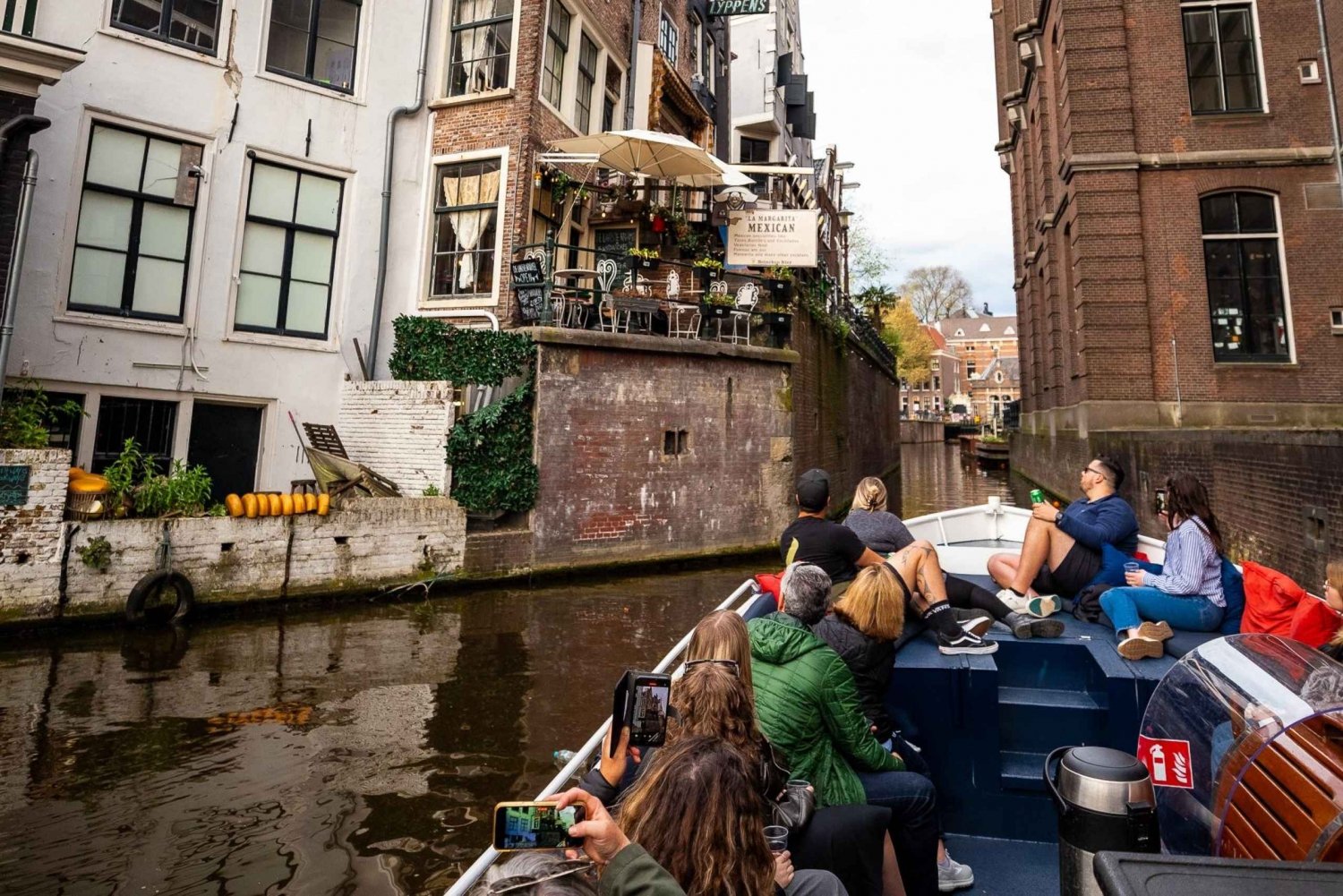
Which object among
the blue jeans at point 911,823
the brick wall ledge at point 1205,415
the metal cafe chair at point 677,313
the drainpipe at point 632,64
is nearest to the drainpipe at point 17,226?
the metal cafe chair at point 677,313

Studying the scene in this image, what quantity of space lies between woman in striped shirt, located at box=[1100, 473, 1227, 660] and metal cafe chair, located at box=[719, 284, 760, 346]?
1002 cm

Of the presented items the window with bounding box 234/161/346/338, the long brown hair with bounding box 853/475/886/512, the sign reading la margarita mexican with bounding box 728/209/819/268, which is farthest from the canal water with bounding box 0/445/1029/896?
the sign reading la margarita mexican with bounding box 728/209/819/268

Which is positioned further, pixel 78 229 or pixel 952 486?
pixel 952 486

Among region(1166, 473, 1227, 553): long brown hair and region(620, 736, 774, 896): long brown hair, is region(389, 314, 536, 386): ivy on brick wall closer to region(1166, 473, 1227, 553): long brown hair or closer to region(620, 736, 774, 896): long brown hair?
region(1166, 473, 1227, 553): long brown hair

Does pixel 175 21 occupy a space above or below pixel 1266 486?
above

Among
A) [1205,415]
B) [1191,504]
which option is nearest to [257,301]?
[1191,504]

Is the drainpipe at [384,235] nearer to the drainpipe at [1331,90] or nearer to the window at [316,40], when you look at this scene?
the window at [316,40]

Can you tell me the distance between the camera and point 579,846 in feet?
5.40

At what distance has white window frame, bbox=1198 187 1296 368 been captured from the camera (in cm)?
1416

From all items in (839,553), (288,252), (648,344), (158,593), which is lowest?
(158,593)

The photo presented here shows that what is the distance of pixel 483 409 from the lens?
11180 millimetres

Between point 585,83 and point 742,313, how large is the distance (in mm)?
6845

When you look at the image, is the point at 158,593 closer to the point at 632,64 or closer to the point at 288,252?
the point at 288,252

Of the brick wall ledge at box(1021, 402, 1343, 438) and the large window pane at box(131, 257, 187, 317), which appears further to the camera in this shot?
the brick wall ledge at box(1021, 402, 1343, 438)
